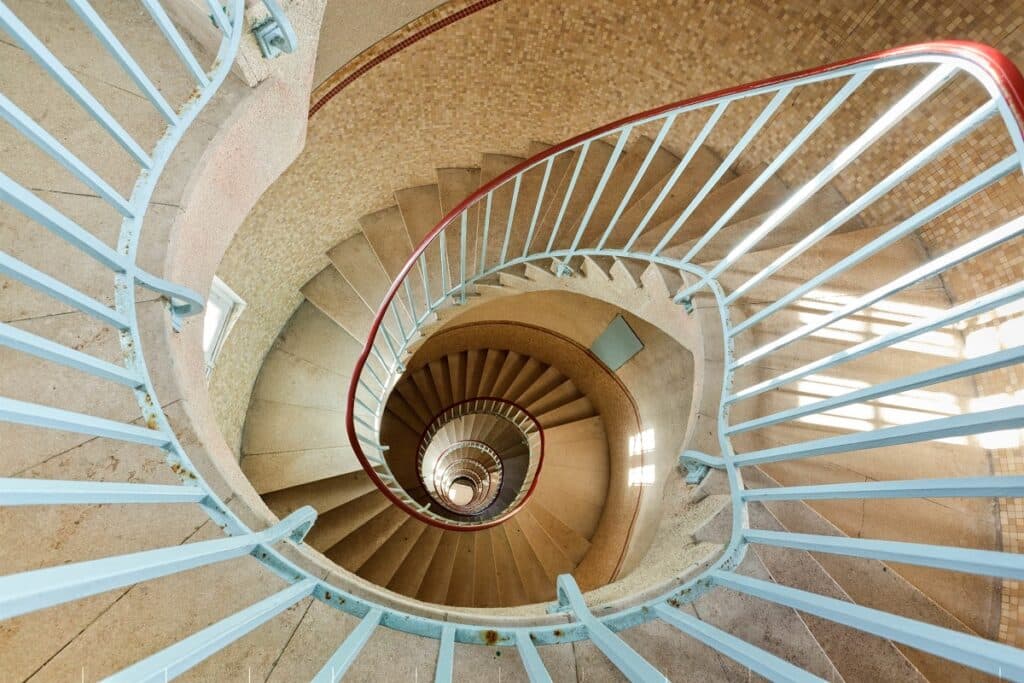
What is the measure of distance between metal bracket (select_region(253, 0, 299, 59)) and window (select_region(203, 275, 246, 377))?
8.13ft

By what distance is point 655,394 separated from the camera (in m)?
5.49

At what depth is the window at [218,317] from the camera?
3.88m

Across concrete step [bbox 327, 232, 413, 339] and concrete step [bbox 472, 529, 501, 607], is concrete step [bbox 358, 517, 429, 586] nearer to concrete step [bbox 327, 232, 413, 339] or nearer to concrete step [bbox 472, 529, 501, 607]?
concrete step [bbox 472, 529, 501, 607]

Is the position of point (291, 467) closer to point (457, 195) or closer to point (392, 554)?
point (392, 554)

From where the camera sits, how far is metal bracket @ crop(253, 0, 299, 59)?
172 cm

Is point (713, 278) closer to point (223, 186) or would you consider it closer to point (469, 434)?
point (223, 186)

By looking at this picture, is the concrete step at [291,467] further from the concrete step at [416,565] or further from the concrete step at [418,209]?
the concrete step at [418,209]

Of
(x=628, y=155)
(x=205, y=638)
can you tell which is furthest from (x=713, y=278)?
(x=205, y=638)

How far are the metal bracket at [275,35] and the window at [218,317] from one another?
8.13 ft

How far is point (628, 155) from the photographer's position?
3.99 meters

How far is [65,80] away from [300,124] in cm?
137

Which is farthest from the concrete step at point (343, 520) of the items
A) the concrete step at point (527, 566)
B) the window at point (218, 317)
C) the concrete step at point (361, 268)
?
the concrete step at point (527, 566)

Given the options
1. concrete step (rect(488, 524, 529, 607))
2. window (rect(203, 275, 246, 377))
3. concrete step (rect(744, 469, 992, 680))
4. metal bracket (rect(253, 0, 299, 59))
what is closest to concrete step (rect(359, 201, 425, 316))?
window (rect(203, 275, 246, 377))

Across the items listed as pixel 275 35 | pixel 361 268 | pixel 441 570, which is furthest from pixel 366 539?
pixel 275 35
